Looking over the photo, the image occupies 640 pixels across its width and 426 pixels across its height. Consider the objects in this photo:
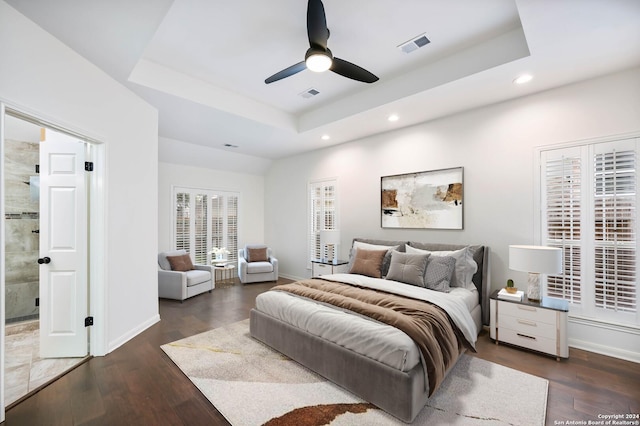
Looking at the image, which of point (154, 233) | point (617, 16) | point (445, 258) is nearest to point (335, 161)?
point (445, 258)

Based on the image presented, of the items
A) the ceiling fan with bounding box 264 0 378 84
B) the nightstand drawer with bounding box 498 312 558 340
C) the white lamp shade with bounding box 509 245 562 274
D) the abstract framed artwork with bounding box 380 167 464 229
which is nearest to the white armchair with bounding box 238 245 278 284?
the abstract framed artwork with bounding box 380 167 464 229

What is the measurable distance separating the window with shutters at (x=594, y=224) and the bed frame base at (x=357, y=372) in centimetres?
251

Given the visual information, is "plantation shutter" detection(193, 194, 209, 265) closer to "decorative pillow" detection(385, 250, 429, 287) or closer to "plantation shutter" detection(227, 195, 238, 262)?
"plantation shutter" detection(227, 195, 238, 262)

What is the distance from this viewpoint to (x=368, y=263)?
4238 mm

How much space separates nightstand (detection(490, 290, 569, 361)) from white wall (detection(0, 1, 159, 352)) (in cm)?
437

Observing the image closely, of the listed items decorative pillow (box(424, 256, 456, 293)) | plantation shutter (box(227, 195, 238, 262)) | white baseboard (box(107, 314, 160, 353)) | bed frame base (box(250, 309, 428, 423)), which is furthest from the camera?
plantation shutter (box(227, 195, 238, 262))

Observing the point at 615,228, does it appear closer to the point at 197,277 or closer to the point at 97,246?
the point at 97,246

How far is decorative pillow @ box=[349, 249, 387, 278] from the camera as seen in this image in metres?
4.16

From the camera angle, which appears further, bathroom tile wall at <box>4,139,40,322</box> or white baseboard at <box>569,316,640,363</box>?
bathroom tile wall at <box>4,139,40,322</box>

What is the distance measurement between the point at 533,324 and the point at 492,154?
2.18 m

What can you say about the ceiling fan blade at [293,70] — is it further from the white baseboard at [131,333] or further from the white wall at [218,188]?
the white wall at [218,188]

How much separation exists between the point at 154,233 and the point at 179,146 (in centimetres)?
251

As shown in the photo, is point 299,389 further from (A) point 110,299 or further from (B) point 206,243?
(B) point 206,243

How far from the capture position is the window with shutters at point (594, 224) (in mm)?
2996
